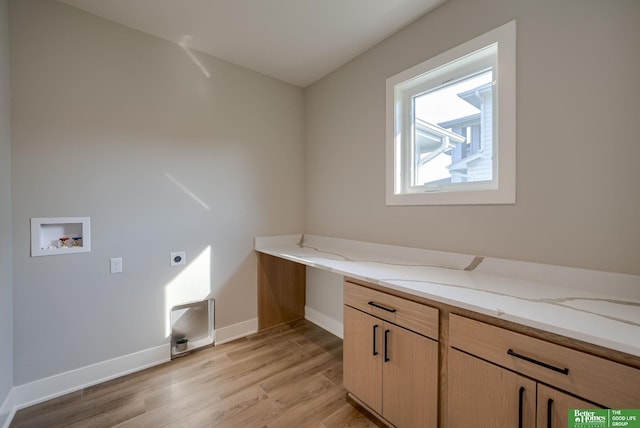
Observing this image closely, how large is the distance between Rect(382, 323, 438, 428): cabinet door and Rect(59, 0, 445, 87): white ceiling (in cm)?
201

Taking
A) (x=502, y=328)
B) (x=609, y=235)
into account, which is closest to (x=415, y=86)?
(x=609, y=235)

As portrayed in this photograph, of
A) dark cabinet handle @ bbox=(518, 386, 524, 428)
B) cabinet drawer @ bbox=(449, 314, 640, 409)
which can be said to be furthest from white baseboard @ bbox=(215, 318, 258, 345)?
dark cabinet handle @ bbox=(518, 386, 524, 428)

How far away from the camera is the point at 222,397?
1.65 m

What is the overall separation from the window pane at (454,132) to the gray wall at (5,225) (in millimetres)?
2560

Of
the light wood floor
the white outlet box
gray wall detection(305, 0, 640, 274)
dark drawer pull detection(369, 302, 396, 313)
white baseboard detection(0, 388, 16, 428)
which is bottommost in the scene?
the light wood floor

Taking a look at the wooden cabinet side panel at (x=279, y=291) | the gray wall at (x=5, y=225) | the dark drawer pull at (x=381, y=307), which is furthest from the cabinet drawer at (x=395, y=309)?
the gray wall at (x=5, y=225)

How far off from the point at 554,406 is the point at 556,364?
5.4 inches

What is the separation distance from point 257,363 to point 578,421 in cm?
186

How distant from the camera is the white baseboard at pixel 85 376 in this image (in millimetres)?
1580

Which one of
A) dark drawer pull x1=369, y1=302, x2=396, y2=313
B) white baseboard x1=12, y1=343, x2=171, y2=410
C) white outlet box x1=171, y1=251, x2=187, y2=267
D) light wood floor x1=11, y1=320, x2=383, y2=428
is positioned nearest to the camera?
dark drawer pull x1=369, y1=302, x2=396, y2=313

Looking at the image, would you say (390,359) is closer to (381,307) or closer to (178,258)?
(381,307)

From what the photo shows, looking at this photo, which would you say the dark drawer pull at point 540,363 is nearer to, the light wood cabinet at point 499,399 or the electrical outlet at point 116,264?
the light wood cabinet at point 499,399

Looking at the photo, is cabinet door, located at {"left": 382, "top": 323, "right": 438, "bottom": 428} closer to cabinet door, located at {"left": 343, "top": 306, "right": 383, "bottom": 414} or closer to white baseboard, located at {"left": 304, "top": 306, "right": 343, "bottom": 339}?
cabinet door, located at {"left": 343, "top": 306, "right": 383, "bottom": 414}

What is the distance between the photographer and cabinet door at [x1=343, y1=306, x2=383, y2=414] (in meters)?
1.42
